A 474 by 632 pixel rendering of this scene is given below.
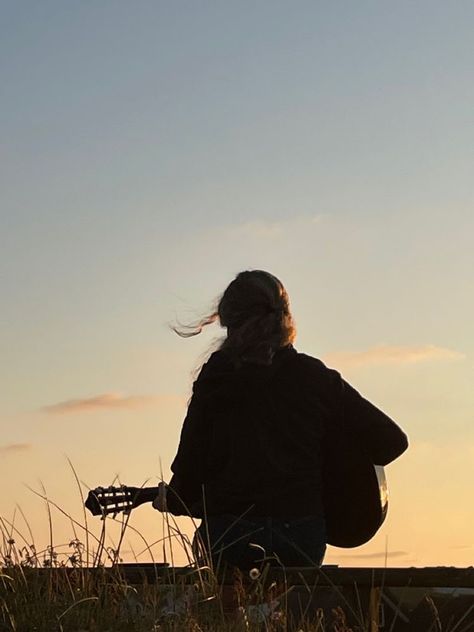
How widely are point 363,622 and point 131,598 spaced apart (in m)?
1.11

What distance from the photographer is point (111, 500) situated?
7523 mm

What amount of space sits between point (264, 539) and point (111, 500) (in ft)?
2.72

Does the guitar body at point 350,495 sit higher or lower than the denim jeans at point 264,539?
higher

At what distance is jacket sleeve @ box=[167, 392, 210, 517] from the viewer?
791 cm

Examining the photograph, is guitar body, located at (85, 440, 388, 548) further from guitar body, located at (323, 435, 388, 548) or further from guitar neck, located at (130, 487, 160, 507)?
guitar neck, located at (130, 487, 160, 507)

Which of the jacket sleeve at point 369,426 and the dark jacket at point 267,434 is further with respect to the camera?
the jacket sleeve at point 369,426

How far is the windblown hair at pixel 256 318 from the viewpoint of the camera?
780 cm

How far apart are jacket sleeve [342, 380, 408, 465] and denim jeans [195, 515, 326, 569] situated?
1.72 ft

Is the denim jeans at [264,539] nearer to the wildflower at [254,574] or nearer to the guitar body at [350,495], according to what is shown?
the guitar body at [350,495]

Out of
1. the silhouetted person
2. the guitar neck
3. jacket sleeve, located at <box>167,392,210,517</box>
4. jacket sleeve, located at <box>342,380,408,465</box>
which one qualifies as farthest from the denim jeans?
jacket sleeve, located at <box>342,380,408,465</box>

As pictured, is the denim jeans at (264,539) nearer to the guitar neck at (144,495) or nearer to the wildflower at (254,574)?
the guitar neck at (144,495)

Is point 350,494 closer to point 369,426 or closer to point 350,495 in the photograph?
point 350,495

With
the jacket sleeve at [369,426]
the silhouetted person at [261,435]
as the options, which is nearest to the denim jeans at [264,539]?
the silhouetted person at [261,435]

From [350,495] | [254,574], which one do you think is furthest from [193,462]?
[254,574]
